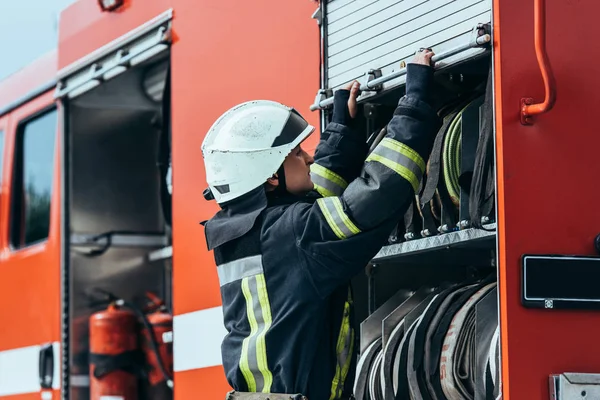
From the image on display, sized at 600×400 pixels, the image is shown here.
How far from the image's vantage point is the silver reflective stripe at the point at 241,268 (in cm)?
327

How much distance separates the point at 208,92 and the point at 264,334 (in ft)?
4.90

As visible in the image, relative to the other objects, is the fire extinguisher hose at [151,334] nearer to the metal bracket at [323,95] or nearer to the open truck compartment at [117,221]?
the open truck compartment at [117,221]

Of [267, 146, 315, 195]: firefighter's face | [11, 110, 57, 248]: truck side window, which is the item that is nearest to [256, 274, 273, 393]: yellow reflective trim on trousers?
[267, 146, 315, 195]: firefighter's face

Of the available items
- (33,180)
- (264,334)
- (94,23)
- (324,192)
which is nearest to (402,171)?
(324,192)

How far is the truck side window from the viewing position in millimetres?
5969

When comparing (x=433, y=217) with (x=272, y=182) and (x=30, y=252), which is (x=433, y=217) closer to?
(x=272, y=182)

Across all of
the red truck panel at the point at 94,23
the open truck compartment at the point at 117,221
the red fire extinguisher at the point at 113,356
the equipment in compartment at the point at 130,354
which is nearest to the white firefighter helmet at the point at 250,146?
the red truck panel at the point at 94,23

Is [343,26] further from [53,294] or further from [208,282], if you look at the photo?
[53,294]

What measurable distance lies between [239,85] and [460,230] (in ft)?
4.83

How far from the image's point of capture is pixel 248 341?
129 inches

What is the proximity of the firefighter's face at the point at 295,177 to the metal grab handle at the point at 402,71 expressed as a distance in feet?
0.84

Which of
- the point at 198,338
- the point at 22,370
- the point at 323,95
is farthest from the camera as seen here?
the point at 22,370

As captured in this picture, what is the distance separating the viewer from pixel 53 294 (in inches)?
221

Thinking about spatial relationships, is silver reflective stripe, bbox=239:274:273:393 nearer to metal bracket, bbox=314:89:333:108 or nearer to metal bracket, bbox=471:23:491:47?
metal bracket, bbox=314:89:333:108
